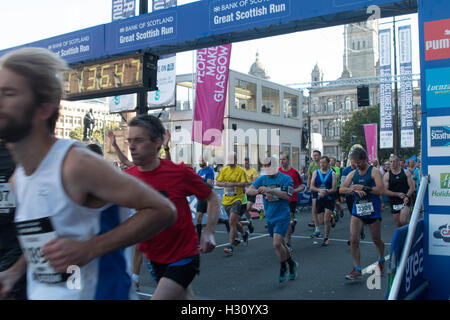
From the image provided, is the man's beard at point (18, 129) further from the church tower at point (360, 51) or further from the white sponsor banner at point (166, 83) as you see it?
the church tower at point (360, 51)

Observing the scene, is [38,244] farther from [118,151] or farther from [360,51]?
[360,51]

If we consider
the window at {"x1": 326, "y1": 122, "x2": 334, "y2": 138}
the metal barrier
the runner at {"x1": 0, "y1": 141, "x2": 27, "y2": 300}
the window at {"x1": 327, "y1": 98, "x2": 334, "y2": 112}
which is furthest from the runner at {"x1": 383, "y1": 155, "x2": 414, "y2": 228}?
the window at {"x1": 327, "y1": 98, "x2": 334, "y2": 112}

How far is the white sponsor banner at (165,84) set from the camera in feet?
53.3

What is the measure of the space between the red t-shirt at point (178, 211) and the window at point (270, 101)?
124ft

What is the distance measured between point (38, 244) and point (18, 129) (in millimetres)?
413

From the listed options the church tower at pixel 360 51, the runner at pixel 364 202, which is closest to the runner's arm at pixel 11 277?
the runner at pixel 364 202

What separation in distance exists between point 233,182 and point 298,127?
3755 centimetres

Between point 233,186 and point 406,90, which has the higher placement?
point 406,90

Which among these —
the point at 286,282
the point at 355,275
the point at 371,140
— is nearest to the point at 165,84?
the point at 286,282

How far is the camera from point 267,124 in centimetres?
4147

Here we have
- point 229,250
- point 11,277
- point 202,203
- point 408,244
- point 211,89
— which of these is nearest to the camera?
point 11,277

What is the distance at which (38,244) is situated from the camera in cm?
155

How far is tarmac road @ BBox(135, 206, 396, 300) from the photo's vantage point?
5969 millimetres
